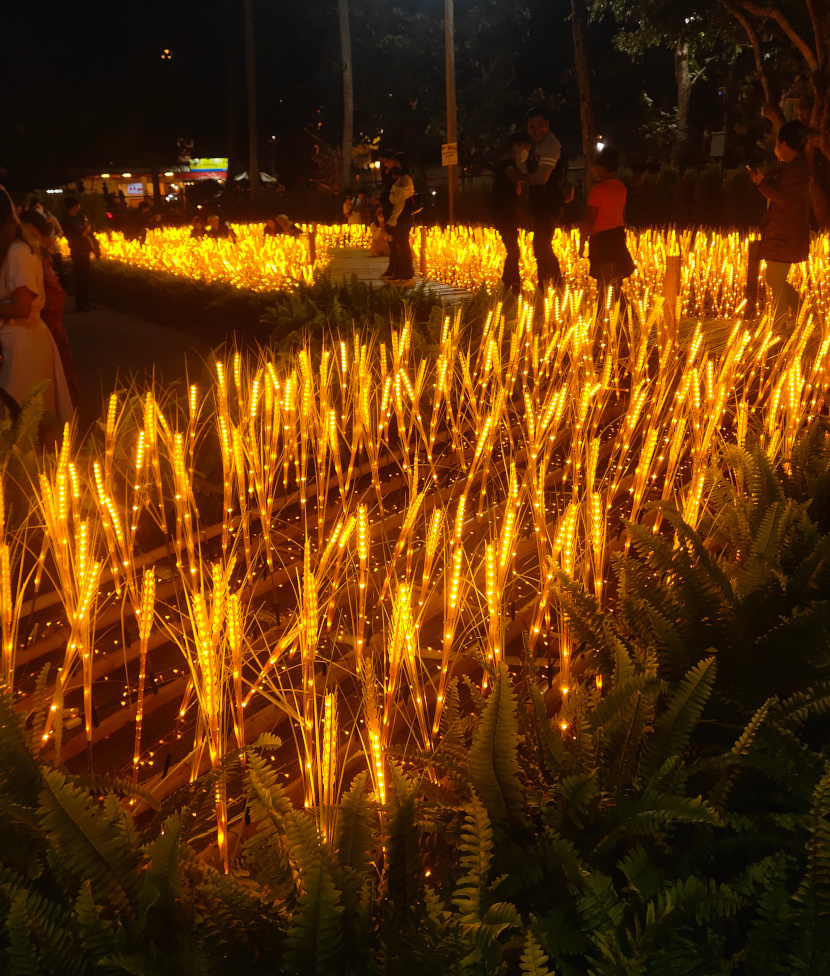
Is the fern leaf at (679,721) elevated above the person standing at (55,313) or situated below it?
below

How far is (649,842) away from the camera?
1607 mm

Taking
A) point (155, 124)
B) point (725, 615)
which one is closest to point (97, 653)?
point (725, 615)

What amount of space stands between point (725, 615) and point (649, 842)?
753 millimetres

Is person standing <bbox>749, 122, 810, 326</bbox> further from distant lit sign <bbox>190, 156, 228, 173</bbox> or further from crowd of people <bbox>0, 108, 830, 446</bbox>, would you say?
distant lit sign <bbox>190, 156, 228, 173</bbox>

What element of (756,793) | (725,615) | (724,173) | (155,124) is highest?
(155,124)

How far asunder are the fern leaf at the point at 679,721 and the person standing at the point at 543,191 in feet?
17.0

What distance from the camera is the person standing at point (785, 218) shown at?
5.54m

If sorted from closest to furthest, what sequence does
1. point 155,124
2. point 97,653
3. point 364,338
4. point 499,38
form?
point 97,653
point 364,338
point 499,38
point 155,124

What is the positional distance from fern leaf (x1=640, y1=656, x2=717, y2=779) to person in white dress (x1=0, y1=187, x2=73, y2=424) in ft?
11.2

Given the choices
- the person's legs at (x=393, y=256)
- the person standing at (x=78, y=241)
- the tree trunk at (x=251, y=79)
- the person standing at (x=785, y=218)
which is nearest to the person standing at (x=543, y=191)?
the person standing at (x=785, y=218)

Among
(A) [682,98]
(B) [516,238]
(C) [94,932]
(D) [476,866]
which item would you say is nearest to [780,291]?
(B) [516,238]

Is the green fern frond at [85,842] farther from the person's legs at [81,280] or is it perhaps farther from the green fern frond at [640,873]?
the person's legs at [81,280]

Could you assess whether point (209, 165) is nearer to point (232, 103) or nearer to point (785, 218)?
point (232, 103)

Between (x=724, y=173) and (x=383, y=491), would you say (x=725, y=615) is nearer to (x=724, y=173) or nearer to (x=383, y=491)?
(x=383, y=491)
